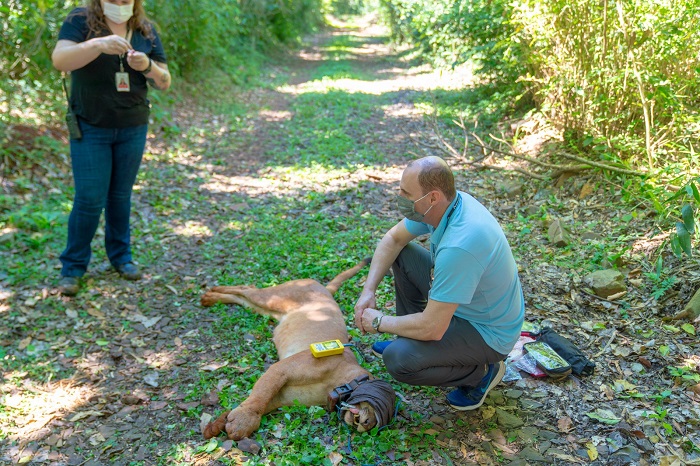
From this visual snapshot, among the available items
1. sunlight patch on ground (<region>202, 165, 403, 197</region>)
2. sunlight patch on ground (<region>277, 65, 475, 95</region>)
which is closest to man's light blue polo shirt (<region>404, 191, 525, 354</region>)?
sunlight patch on ground (<region>202, 165, 403, 197</region>)

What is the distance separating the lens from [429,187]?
2.94 metres

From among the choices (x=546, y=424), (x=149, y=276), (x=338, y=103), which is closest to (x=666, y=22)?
(x=546, y=424)

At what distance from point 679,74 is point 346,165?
411 centimetres

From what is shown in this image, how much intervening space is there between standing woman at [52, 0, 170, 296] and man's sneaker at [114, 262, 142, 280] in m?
0.33

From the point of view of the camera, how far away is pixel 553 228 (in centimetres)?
511

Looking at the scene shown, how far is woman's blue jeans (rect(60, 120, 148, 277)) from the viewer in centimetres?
434

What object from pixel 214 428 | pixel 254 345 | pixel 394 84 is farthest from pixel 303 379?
pixel 394 84

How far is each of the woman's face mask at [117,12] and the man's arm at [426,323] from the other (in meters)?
3.01

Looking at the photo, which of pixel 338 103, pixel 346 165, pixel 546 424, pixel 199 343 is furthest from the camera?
pixel 338 103

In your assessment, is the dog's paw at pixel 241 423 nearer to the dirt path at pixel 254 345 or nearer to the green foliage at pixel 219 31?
the dirt path at pixel 254 345

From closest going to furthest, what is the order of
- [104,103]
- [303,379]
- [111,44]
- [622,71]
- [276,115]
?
[303,379], [111,44], [104,103], [622,71], [276,115]

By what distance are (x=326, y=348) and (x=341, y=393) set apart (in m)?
0.33

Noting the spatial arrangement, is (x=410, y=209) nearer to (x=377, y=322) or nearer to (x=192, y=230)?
(x=377, y=322)

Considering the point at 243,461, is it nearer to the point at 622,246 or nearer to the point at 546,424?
the point at 546,424
